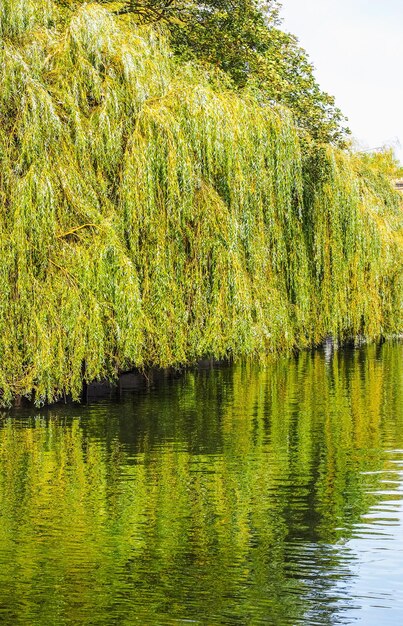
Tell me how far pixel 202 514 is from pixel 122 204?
6.92 metres

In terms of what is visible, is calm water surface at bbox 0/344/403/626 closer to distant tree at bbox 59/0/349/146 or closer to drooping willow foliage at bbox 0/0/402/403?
drooping willow foliage at bbox 0/0/402/403

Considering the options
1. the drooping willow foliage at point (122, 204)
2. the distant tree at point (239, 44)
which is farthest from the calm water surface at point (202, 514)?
the distant tree at point (239, 44)

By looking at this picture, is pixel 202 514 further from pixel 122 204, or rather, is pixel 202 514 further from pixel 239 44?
pixel 239 44

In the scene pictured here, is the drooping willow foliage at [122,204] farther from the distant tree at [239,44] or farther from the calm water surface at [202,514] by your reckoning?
the distant tree at [239,44]

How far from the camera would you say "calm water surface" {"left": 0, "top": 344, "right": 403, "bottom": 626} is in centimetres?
755

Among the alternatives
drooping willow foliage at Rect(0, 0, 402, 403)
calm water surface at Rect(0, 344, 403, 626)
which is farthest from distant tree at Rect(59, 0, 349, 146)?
calm water surface at Rect(0, 344, 403, 626)

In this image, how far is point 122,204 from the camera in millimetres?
16047

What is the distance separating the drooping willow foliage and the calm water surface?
1.11 metres

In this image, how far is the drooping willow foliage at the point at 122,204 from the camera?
48.6 feet

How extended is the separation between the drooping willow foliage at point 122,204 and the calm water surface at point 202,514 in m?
1.11

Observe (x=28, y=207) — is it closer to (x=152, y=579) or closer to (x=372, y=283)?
(x=152, y=579)

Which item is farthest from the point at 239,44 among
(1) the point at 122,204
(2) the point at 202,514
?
(2) the point at 202,514

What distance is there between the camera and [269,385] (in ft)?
69.4

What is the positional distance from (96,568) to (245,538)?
4.61 ft
